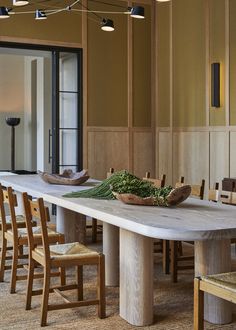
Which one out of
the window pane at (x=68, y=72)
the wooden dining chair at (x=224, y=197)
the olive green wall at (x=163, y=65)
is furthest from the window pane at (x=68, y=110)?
the wooden dining chair at (x=224, y=197)

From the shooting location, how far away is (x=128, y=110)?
919cm

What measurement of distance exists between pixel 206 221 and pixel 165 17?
251 inches

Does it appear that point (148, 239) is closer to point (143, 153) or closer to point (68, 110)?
point (68, 110)

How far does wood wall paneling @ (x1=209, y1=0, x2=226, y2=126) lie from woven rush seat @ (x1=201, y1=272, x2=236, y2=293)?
491 centimetres

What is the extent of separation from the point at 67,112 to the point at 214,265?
5.54 meters

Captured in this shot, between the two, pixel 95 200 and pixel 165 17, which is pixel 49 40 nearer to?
pixel 165 17

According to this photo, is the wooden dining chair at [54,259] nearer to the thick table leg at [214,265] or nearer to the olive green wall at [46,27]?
the thick table leg at [214,265]

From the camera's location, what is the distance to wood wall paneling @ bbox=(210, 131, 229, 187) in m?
7.70

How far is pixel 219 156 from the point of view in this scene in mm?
7863

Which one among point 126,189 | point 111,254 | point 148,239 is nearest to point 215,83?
point 111,254

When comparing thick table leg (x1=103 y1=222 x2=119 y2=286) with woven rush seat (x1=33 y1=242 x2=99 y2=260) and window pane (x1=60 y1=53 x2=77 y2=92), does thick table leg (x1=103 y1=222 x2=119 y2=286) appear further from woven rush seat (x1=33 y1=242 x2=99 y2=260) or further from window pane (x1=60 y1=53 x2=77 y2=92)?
window pane (x1=60 y1=53 x2=77 y2=92)

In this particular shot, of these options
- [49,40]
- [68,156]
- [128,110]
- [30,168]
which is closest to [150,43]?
[128,110]

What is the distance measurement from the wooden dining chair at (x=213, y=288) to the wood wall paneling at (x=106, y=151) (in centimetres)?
595

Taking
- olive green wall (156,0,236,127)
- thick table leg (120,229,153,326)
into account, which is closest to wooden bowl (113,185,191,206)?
thick table leg (120,229,153,326)
